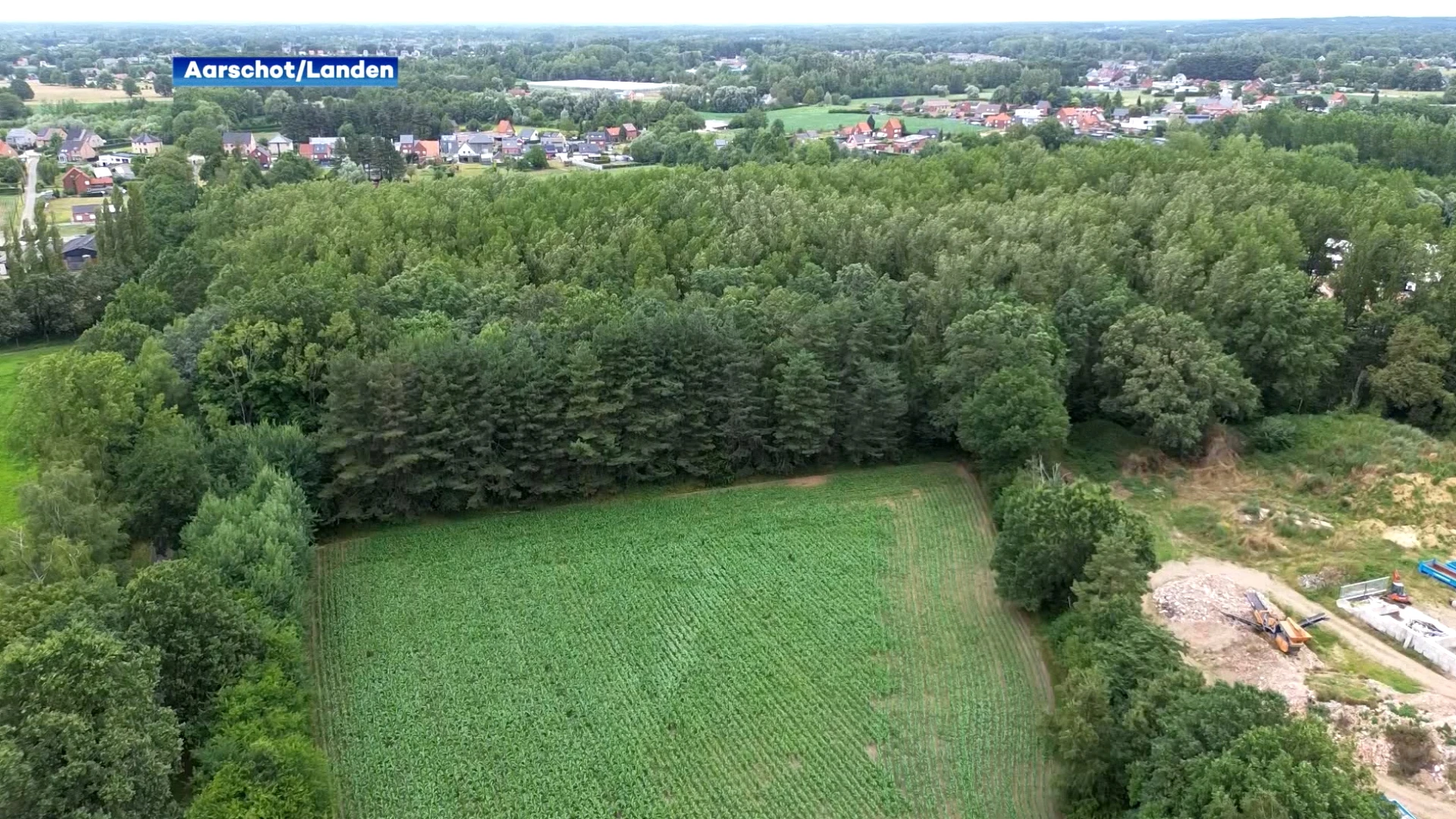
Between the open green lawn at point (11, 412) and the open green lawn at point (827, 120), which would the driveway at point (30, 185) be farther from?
the open green lawn at point (827, 120)

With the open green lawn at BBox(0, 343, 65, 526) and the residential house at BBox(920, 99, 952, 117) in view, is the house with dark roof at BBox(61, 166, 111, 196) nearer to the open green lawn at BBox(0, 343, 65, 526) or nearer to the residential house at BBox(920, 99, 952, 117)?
the open green lawn at BBox(0, 343, 65, 526)

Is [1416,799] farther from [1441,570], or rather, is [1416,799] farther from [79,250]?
[79,250]

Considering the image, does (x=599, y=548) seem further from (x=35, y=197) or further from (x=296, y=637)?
(x=35, y=197)

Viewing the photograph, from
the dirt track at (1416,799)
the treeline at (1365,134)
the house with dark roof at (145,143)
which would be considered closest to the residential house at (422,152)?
the house with dark roof at (145,143)

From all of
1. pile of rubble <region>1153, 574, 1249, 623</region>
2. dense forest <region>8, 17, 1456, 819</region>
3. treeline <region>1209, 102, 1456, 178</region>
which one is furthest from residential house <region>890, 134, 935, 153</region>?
pile of rubble <region>1153, 574, 1249, 623</region>

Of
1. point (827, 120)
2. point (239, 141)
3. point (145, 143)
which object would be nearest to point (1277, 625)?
point (827, 120)
